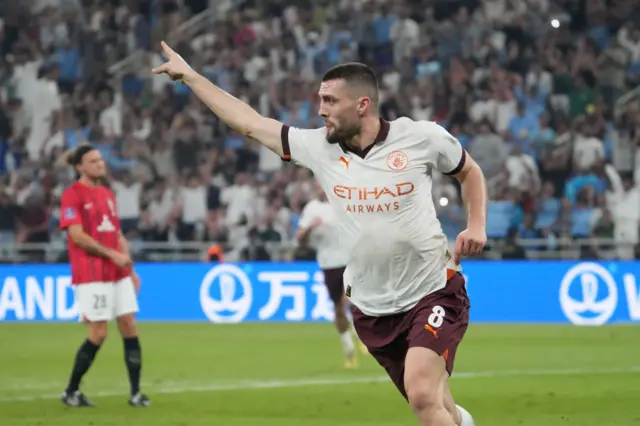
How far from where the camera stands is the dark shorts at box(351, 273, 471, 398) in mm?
7273

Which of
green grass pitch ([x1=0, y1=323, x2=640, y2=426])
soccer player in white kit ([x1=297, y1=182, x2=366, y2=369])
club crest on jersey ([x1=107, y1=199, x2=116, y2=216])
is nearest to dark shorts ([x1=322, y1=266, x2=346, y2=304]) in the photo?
soccer player in white kit ([x1=297, y1=182, x2=366, y2=369])

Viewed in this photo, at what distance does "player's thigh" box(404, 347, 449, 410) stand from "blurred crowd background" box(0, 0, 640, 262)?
1494 centimetres

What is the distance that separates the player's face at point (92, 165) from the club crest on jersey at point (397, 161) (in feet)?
17.6

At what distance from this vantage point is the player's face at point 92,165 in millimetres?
12148

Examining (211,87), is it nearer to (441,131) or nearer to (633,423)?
(441,131)

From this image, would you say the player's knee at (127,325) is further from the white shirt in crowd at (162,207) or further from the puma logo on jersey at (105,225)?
the white shirt in crowd at (162,207)

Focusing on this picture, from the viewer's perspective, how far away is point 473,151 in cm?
2347

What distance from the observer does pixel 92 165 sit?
1215 cm

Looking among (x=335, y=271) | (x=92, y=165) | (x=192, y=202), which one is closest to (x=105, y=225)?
(x=92, y=165)

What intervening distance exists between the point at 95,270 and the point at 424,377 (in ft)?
18.7

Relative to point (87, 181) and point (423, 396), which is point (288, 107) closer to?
point (87, 181)

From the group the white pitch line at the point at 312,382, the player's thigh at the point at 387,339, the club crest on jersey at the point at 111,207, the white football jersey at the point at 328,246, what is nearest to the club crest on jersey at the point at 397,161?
the player's thigh at the point at 387,339

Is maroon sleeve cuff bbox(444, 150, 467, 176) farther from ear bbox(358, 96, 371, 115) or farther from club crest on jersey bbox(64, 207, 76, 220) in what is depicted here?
club crest on jersey bbox(64, 207, 76, 220)

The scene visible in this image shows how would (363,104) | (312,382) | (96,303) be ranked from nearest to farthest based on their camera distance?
(363,104) → (96,303) → (312,382)
